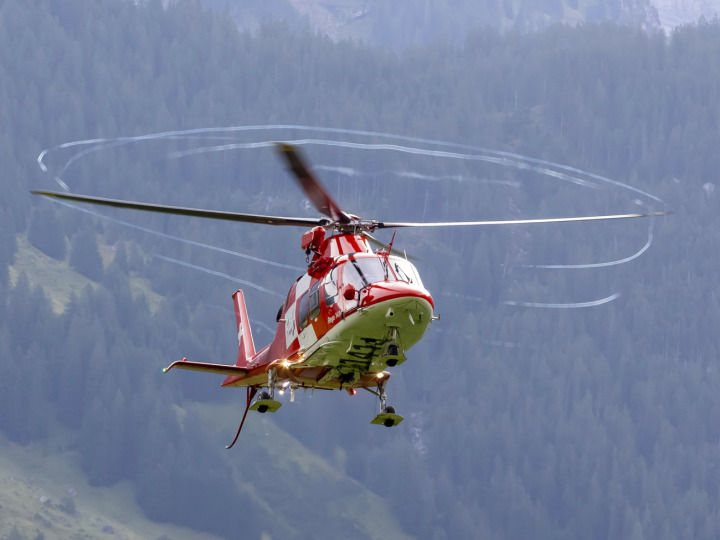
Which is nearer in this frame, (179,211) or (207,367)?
(179,211)

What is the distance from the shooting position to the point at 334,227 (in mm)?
54312

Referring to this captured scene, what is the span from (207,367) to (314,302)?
5.51 metres

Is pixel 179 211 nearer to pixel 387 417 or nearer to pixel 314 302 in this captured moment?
pixel 314 302

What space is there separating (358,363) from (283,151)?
1011 centimetres

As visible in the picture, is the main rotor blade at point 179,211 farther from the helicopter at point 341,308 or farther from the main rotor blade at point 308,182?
the main rotor blade at point 308,182

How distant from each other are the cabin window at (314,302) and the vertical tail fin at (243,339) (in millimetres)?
10055

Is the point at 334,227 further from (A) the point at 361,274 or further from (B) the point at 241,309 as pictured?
(B) the point at 241,309

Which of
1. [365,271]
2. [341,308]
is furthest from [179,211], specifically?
[365,271]

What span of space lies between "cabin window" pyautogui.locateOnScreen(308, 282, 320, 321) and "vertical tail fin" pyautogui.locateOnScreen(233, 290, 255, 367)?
1006cm

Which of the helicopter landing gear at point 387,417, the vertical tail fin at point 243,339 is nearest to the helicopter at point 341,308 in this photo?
the helicopter landing gear at point 387,417

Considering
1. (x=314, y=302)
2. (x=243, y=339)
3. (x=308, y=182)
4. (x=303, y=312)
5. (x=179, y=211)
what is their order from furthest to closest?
(x=243, y=339), (x=303, y=312), (x=314, y=302), (x=308, y=182), (x=179, y=211)

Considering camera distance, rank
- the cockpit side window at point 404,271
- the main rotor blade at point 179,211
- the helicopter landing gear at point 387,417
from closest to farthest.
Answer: the main rotor blade at point 179,211, the cockpit side window at point 404,271, the helicopter landing gear at point 387,417

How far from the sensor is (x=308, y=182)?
4772cm

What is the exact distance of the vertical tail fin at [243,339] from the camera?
208ft
